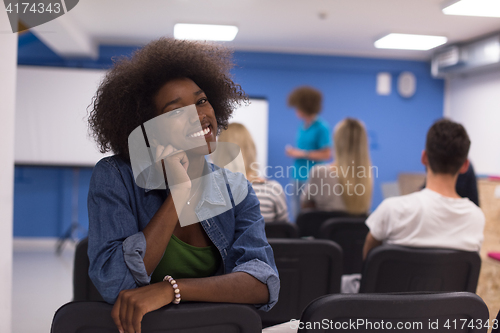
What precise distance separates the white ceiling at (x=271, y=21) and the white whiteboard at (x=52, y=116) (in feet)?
1.31

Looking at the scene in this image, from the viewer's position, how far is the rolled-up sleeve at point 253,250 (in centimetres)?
98

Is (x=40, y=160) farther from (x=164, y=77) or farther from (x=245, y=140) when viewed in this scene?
(x=164, y=77)

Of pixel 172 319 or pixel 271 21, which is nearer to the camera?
pixel 172 319

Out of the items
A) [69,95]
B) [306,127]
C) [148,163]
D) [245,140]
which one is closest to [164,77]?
[148,163]

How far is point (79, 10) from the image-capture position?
12.7 ft

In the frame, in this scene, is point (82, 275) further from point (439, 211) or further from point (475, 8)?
point (475, 8)

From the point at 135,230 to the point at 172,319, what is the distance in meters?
0.26

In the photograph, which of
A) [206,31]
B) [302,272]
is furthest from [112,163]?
[206,31]

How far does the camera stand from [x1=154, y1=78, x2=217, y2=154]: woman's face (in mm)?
1068

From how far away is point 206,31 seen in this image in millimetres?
4445

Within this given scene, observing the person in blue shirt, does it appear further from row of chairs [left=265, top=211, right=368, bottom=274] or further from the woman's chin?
the woman's chin

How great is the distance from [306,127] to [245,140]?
200 cm

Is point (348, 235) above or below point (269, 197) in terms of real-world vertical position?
below

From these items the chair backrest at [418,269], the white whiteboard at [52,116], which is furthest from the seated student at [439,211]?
the white whiteboard at [52,116]
